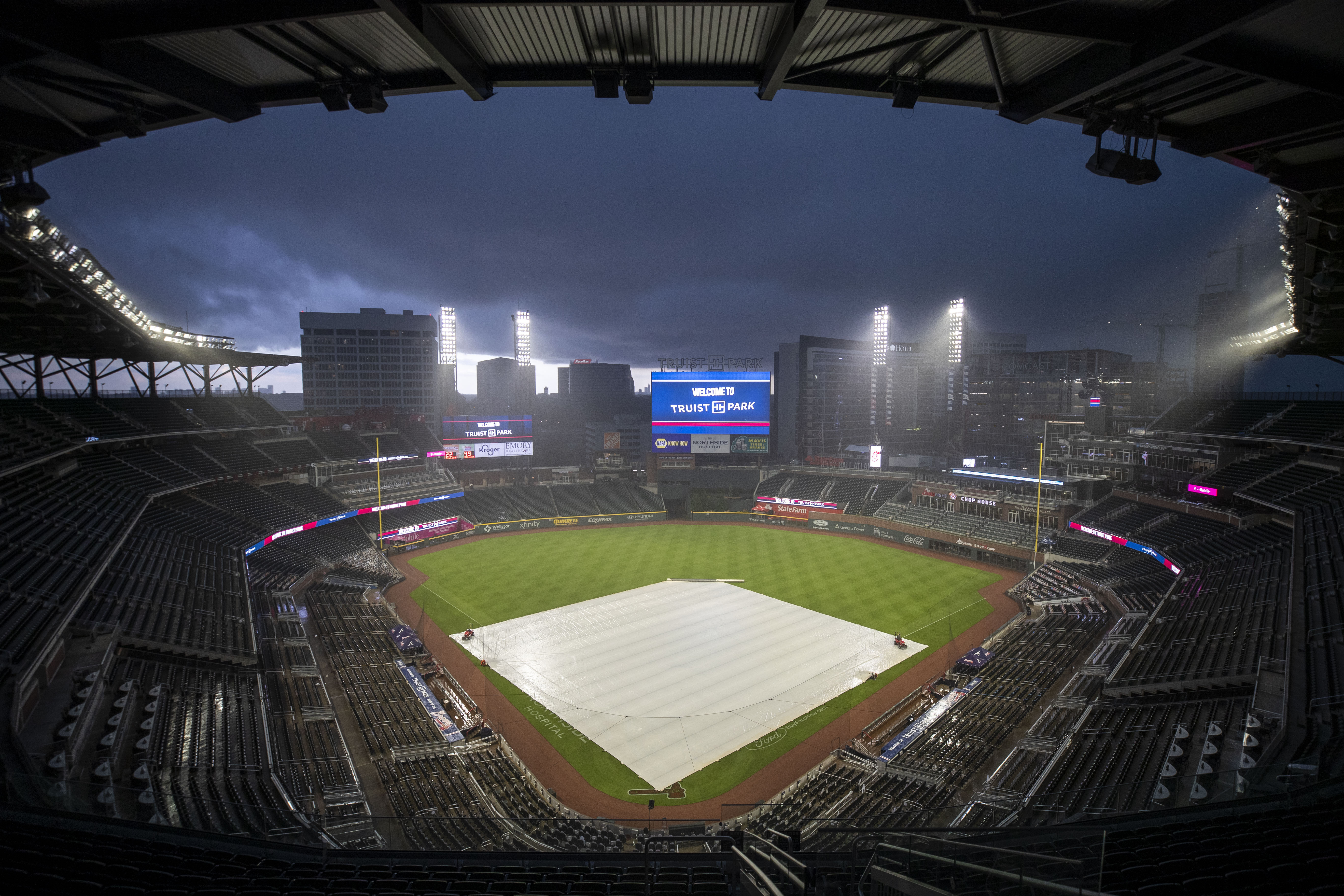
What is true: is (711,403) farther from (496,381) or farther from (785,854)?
(496,381)

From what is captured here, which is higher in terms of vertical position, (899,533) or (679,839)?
(679,839)

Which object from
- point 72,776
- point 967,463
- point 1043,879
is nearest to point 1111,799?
point 1043,879

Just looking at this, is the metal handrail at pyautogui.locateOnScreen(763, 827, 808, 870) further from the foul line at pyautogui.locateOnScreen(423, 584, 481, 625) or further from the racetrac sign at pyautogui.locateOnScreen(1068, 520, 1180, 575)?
the racetrac sign at pyautogui.locateOnScreen(1068, 520, 1180, 575)

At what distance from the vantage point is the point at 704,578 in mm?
35875

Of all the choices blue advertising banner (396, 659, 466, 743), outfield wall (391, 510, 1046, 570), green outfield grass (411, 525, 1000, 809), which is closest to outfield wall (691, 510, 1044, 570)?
outfield wall (391, 510, 1046, 570)

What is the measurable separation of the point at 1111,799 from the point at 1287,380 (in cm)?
5809

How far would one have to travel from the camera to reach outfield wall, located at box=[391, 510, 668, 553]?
146 feet

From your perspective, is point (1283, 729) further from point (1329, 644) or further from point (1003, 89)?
point (1003, 89)

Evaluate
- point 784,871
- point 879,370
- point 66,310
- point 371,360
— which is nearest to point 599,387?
point 371,360

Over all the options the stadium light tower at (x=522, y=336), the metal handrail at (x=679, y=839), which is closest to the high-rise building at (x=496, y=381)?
the stadium light tower at (x=522, y=336)

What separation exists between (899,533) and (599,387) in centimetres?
9189

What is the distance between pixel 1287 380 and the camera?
4728cm

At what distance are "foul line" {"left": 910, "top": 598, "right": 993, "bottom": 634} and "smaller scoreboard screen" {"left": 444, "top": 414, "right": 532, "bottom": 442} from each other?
40572 millimetres

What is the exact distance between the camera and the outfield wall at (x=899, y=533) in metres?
37.7
